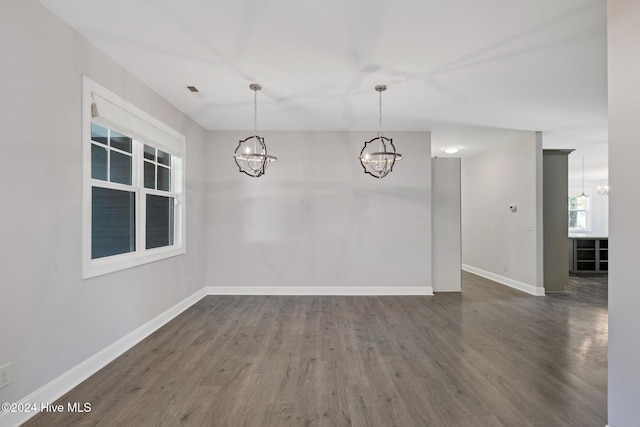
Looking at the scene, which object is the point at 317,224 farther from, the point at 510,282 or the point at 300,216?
the point at 510,282

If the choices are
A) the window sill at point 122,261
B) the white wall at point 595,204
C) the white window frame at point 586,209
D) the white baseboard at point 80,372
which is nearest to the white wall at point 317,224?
the window sill at point 122,261

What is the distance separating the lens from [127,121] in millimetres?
3021

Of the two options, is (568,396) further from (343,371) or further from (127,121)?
(127,121)

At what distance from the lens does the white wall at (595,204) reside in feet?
33.7

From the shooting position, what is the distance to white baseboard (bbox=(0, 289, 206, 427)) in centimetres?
193

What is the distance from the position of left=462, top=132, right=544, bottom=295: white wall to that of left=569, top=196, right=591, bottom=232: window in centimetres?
594

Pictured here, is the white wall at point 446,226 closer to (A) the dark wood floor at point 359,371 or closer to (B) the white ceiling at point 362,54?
(A) the dark wood floor at point 359,371

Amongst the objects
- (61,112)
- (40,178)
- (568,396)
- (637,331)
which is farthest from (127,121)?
(568,396)

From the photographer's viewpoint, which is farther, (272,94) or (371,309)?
(371,309)

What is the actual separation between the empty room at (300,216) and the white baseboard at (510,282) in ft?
0.26

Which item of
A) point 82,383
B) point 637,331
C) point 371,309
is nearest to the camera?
point 637,331

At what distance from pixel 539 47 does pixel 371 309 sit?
3474mm

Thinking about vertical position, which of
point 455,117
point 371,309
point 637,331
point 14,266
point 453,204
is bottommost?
point 371,309

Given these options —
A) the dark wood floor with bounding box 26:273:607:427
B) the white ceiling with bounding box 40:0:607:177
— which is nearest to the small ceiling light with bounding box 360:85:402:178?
the white ceiling with bounding box 40:0:607:177
